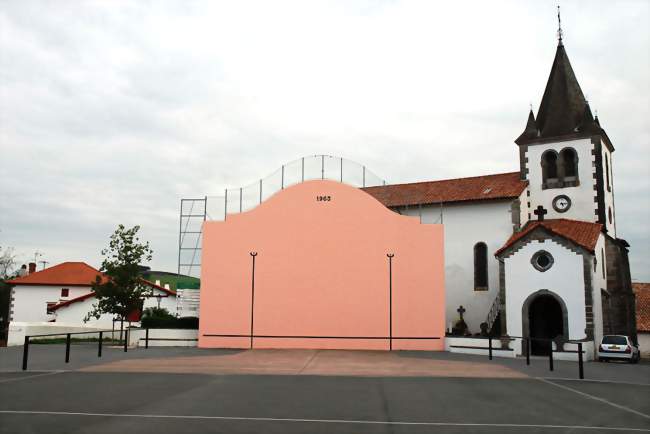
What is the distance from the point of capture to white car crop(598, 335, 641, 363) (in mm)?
24125

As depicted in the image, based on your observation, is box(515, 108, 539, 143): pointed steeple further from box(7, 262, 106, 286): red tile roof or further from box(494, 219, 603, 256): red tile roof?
box(7, 262, 106, 286): red tile roof

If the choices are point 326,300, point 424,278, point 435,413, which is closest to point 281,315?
point 326,300

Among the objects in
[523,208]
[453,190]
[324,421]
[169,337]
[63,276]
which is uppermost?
[453,190]

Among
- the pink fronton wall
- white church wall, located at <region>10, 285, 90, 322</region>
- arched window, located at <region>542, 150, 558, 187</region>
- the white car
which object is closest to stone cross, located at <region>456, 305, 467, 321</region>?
the pink fronton wall

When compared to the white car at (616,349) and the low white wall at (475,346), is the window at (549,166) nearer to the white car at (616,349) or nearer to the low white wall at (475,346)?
the white car at (616,349)

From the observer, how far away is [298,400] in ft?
36.2

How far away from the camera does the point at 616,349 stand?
79.7 ft

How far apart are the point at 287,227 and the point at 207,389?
14.6 m

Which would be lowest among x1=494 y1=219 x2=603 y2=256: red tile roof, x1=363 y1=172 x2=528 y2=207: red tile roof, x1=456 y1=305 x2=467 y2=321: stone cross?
x1=456 y1=305 x2=467 y2=321: stone cross

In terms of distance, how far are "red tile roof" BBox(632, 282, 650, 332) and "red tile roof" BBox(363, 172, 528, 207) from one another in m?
10.4

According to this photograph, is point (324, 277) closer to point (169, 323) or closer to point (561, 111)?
point (169, 323)

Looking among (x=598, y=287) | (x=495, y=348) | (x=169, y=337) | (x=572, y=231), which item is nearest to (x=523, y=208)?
(x=572, y=231)

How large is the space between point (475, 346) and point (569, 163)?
15.5 metres

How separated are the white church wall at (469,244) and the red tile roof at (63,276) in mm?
29070
